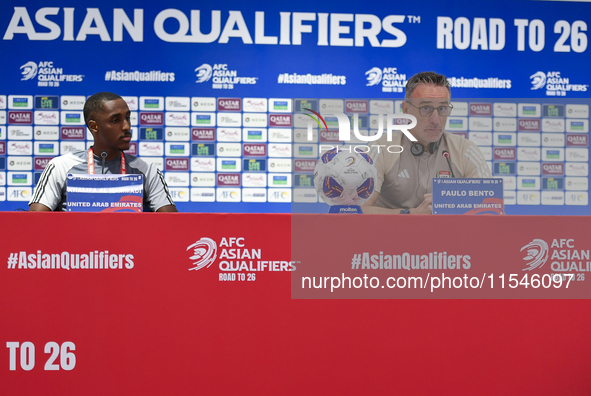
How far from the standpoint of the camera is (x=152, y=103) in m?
3.28

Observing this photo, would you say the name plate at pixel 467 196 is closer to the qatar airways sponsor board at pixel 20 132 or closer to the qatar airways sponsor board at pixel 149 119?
the qatar airways sponsor board at pixel 149 119

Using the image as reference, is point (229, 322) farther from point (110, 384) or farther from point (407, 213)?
point (407, 213)

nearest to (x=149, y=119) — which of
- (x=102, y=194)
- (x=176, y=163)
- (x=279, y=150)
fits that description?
(x=176, y=163)

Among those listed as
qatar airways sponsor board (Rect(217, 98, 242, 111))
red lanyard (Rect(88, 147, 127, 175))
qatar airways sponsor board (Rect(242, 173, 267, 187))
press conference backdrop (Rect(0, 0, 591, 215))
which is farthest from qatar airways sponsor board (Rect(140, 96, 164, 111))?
red lanyard (Rect(88, 147, 127, 175))

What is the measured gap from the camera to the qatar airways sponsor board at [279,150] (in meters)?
3.34

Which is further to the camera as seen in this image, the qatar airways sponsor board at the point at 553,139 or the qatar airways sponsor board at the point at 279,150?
the qatar airways sponsor board at the point at 279,150

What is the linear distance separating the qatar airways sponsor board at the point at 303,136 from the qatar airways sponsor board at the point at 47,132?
2.57m

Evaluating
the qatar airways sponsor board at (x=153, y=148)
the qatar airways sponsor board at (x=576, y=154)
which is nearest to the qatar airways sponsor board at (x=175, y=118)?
the qatar airways sponsor board at (x=153, y=148)

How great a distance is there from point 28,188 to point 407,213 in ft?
9.82

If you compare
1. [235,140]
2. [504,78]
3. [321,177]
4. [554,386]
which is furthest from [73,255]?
[504,78]

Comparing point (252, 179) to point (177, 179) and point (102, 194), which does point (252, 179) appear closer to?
point (177, 179)

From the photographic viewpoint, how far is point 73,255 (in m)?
1.16

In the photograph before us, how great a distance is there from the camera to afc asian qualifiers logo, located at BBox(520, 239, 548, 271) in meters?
1.19

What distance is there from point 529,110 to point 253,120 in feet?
7.01
